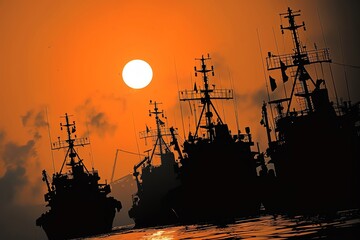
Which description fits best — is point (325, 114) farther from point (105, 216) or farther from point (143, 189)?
point (143, 189)

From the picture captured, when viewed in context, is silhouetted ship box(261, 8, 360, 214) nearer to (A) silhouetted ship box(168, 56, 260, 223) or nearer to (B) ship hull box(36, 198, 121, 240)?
(A) silhouetted ship box(168, 56, 260, 223)

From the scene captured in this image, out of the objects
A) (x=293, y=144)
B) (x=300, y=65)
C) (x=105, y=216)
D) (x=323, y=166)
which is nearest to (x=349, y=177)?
(x=323, y=166)

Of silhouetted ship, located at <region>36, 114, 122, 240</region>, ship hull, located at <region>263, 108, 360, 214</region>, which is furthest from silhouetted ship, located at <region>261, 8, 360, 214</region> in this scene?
silhouetted ship, located at <region>36, 114, 122, 240</region>

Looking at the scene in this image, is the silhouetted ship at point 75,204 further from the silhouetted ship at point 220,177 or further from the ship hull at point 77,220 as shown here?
the silhouetted ship at point 220,177

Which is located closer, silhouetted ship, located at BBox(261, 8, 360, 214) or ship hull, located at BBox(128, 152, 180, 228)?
silhouetted ship, located at BBox(261, 8, 360, 214)

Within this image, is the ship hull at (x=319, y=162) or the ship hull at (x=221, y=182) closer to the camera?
the ship hull at (x=319, y=162)

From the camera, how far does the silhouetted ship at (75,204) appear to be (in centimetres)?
9269

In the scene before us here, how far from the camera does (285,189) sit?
5266cm

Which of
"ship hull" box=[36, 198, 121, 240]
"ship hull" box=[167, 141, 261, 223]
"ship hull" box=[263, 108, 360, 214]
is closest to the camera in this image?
"ship hull" box=[263, 108, 360, 214]

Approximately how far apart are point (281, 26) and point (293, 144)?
13.4 meters

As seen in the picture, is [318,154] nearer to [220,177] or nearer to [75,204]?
[220,177]

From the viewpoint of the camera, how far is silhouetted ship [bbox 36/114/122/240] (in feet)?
304

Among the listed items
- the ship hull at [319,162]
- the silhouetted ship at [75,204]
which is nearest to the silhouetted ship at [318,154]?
the ship hull at [319,162]

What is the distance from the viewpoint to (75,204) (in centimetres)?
9300
